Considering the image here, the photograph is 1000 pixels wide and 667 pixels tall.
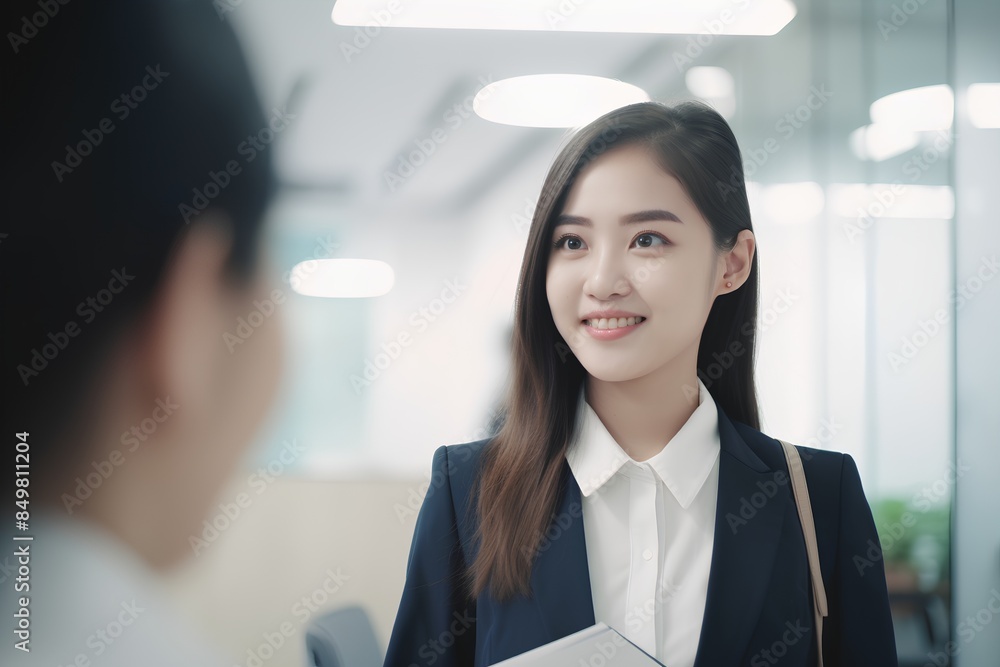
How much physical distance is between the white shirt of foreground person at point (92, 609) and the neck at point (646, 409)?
1.64 m

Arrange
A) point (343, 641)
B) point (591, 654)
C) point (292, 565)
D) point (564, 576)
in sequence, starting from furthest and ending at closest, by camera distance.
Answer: point (292, 565) → point (343, 641) → point (564, 576) → point (591, 654)

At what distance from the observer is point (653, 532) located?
114 cm

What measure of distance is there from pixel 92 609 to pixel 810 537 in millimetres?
2129

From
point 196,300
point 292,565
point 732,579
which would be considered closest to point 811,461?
point 732,579

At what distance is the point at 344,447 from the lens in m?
2.20

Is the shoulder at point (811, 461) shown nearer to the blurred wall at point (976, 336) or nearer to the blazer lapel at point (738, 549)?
the blazer lapel at point (738, 549)

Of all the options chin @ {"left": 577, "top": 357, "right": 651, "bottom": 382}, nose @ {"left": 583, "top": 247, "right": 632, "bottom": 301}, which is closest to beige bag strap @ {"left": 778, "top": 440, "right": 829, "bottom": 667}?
chin @ {"left": 577, "top": 357, "right": 651, "bottom": 382}

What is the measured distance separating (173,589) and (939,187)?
2.74 metres

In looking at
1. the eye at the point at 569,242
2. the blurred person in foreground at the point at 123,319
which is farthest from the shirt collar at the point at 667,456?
the blurred person in foreground at the point at 123,319

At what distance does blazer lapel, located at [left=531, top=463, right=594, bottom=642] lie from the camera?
3.50ft

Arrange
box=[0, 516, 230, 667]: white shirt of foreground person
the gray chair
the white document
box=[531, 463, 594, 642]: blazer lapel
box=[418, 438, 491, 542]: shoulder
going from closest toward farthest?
the white document → box=[531, 463, 594, 642]: blazer lapel → box=[418, 438, 491, 542]: shoulder → the gray chair → box=[0, 516, 230, 667]: white shirt of foreground person

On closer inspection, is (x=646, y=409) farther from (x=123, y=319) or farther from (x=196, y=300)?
(x=123, y=319)

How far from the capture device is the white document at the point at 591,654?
2.49 feet

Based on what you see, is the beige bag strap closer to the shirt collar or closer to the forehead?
the shirt collar
